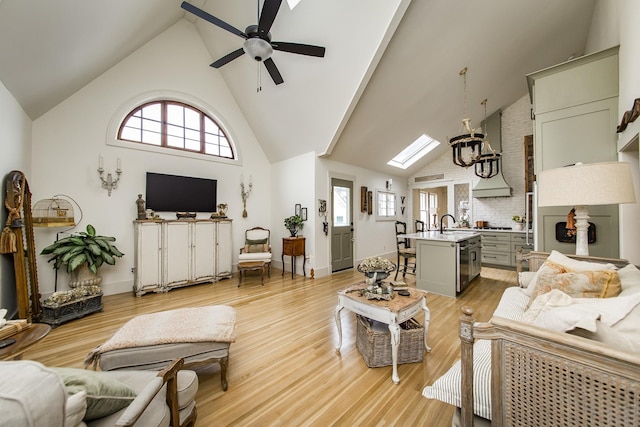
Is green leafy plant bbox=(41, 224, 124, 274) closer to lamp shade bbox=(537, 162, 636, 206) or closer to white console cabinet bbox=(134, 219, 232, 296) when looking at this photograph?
white console cabinet bbox=(134, 219, 232, 296)

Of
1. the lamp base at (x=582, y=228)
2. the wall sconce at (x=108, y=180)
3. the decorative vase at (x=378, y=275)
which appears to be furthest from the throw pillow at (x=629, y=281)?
the wall sconce at (x=108, y=180)

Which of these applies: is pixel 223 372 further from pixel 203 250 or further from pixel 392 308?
pixel 203 250

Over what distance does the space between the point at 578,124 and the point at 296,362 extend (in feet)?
12.7

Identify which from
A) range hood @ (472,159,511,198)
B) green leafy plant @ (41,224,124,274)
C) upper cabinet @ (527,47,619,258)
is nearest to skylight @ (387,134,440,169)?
range hood @ (472,159,511,198)

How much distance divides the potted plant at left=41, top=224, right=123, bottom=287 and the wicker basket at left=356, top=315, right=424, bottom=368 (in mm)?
3514

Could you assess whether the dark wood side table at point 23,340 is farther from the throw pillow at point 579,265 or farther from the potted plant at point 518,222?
the potted plant at point 518,222

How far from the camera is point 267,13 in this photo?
238 cm

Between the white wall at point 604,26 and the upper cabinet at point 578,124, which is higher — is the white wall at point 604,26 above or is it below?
above

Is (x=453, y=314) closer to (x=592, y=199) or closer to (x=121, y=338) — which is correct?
(x=592, y=199)

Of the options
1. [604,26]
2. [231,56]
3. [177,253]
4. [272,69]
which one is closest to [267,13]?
[272,69]

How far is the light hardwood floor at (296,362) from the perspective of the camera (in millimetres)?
1529

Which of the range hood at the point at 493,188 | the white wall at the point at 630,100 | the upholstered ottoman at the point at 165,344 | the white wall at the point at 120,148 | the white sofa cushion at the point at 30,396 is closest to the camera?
the white sofa cushion at the point at 30,396

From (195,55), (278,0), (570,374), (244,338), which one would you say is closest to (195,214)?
(244,338)

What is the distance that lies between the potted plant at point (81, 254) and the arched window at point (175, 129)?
1.78m
